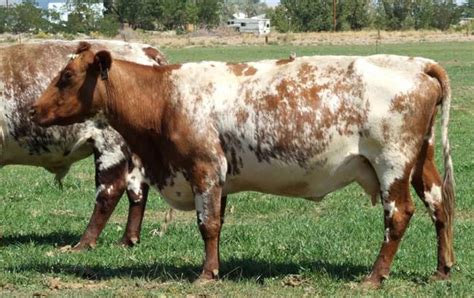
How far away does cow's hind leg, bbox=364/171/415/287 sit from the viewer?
8.50 meters

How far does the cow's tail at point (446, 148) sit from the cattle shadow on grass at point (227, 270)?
0.91 metres

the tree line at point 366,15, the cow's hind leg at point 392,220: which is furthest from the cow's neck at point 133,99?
the tree line at point 366,15

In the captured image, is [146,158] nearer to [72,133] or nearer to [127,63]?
[127,63]

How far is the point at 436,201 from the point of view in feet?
29.5

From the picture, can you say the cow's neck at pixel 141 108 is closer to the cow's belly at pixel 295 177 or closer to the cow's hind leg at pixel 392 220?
the cow's belly at pixel 295 177

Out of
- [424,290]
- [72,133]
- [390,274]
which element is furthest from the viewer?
[72,133]

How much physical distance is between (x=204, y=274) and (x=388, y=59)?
2.56 m

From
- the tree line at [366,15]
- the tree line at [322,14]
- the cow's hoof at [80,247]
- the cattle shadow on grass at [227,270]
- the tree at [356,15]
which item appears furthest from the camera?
the tree at [356,15]

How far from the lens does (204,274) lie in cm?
876

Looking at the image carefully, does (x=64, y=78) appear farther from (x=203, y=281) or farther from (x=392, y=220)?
(x=392, y=220)

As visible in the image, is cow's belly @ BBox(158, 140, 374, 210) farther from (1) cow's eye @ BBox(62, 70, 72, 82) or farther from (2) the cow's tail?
(1) cow's eye @ BBox(62, 70, 72, 82)

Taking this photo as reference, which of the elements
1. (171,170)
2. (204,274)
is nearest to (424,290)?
(204,274)

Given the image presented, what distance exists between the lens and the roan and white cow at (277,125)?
8492 millimetres

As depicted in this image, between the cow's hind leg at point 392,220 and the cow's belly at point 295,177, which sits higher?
the cow's belly at point 295,177
